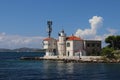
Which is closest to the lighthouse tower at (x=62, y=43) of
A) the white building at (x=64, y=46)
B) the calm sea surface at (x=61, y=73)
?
the white building at (x=64, y=46)

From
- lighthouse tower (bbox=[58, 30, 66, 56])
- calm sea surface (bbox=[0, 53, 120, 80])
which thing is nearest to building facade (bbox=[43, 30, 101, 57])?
lighthouse tower (bbox=[58, 30, 66, 56])

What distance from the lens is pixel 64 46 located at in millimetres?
164500

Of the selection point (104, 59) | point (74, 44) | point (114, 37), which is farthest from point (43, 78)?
point (114, 37)

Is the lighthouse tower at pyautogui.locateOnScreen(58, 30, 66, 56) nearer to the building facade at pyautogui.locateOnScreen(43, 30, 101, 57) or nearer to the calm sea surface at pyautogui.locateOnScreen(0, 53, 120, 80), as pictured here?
the building facade at pyautogui.locateOnScreen(43, 30, 101, 57)

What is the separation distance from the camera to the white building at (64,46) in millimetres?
160500

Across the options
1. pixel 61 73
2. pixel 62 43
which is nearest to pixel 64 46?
pixel 62 43

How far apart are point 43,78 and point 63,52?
8301 cm

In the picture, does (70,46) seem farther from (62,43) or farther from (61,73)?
(61,73)

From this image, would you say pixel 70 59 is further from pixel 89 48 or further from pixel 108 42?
pixel 108 42

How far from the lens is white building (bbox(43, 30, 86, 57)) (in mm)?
160500

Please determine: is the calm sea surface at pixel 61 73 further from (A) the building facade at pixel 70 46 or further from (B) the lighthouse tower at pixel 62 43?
(B) the lighthouse tower at pixel 62 43

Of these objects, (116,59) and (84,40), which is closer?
(116,59)

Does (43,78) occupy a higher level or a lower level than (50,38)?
lower

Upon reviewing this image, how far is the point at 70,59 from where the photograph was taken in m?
153
